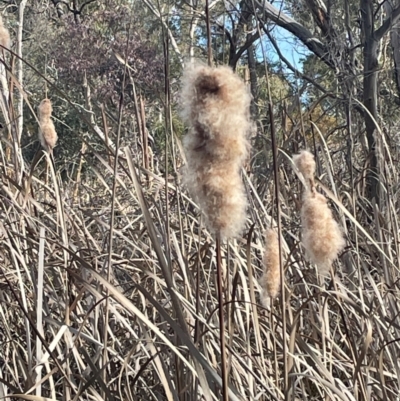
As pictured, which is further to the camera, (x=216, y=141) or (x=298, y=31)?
(x=298, y=31)

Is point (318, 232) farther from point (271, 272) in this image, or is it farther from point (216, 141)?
point (216, 141)

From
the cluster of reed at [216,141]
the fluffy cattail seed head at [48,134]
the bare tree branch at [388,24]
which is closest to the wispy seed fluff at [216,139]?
the cluster of reed at [216,141]

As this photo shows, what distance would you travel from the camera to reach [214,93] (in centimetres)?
62

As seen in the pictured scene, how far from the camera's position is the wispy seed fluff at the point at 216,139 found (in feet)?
2.03

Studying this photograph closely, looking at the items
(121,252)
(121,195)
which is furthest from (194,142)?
(121,195)

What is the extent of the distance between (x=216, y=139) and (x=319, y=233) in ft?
1.26

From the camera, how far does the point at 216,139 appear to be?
0.62 metres

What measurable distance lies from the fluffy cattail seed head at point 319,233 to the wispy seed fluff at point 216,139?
1.07 feet

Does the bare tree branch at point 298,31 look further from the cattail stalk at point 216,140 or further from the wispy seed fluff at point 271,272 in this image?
the cattail stalk at point 216,140

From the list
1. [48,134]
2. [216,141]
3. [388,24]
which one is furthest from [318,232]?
[388,24]

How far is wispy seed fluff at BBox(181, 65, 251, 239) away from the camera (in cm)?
62

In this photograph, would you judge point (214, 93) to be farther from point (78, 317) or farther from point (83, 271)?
point (78, 317)

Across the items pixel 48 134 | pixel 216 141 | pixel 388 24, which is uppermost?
pixel 388 24

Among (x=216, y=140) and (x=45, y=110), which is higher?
(x=45, y=110)
